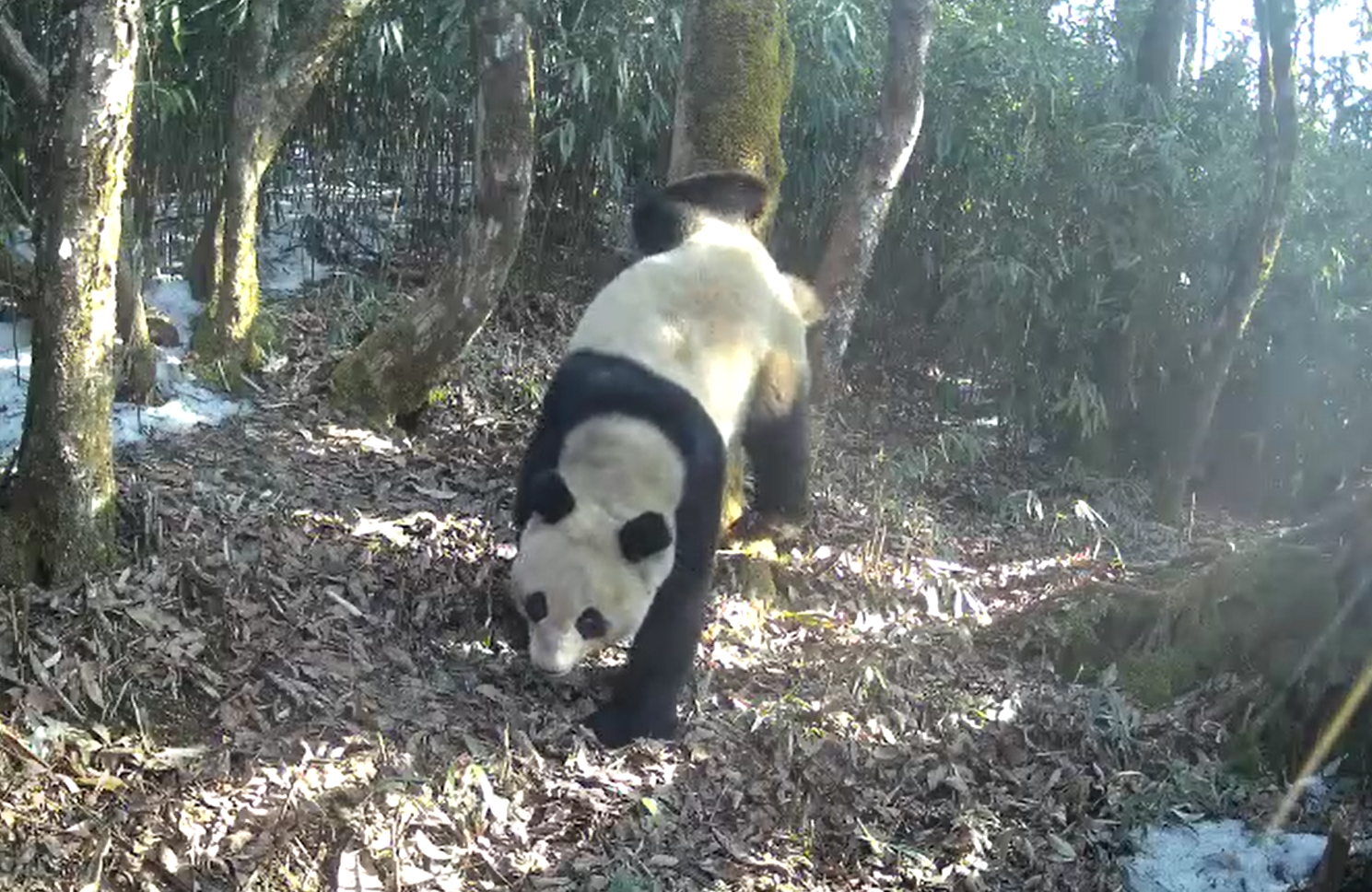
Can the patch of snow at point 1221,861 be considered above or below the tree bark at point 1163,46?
below

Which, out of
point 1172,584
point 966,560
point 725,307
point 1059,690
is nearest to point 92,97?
point 725,307

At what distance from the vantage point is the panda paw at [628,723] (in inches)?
158

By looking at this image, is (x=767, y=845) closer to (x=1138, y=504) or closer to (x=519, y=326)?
(x=519, y=326)

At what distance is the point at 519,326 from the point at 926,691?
3.66 m

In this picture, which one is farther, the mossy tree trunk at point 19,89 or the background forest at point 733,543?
the mossy tree trunk at point 19,89

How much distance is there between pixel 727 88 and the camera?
4812mm

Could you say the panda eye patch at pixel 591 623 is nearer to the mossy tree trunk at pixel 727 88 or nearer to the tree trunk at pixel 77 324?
the tree trunk at pixel 77 324

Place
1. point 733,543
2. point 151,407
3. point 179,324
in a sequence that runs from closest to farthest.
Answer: point 151,407
point 733,543
point 179,324

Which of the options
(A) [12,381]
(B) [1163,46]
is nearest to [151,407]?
(A) [12,381]

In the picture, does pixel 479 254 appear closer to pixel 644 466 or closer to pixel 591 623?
pixel 644 466

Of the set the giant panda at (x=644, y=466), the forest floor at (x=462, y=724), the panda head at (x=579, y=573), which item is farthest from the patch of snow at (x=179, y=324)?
the panda head at (x=579, y=573)

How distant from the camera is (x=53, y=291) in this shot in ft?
11.0

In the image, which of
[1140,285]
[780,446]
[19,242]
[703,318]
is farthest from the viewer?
[1140,285]

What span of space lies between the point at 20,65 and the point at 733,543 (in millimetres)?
3217
